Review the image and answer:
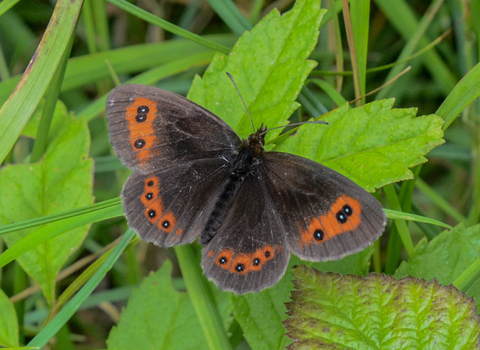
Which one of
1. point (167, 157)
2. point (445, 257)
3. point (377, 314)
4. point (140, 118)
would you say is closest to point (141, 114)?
point (140, 118)

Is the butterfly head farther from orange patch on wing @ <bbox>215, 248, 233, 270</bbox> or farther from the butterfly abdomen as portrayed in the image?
orange patch on wing @ <bbox>215, 248, 233, 270</bbox>

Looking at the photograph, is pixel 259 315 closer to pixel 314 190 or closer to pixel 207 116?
pixel 314 190

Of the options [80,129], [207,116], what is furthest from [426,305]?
[80,129]

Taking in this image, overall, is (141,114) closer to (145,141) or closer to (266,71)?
(145,141)

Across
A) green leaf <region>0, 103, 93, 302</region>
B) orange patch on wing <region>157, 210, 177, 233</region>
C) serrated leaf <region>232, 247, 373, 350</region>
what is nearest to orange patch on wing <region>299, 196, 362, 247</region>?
serrated leaf <region>232, 247, 373, 350</region>

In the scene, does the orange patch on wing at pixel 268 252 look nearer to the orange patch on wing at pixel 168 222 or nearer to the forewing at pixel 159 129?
the orange patch on wing at pixel 168 222

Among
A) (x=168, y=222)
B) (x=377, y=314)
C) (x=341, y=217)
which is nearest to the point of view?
(x=377, y=314)
